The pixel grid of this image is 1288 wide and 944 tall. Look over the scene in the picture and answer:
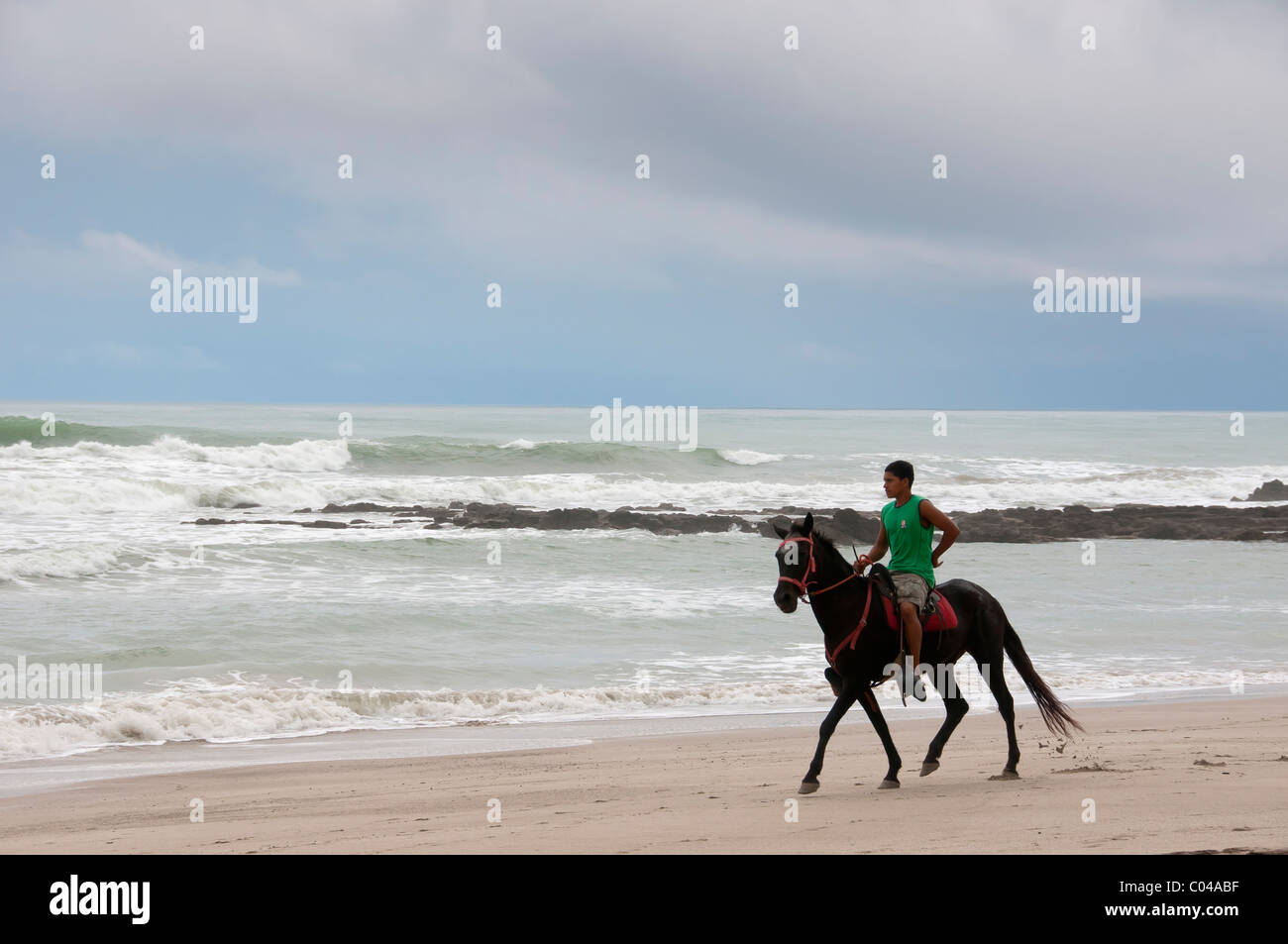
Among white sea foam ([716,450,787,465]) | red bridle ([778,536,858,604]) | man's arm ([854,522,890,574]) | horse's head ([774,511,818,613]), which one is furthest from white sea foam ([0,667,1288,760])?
white sea foam ([716,450,787,465])

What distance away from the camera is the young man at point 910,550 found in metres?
7.22

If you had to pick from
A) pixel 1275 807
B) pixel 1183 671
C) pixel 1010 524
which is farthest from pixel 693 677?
pixel 1010 524

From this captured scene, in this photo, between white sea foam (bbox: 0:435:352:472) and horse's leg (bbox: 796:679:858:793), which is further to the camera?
white sea foam (bbox: 0:435:352:472)

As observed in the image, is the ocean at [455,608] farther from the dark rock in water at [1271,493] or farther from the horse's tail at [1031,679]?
the horse's tail at [1031,679]

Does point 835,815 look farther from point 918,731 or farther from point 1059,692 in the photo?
point 1059,692

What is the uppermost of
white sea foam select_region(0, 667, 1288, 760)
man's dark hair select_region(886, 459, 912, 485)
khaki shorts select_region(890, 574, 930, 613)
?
man's dark hair select_region(886, 459, 912, 485)

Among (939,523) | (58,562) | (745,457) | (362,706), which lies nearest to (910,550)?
(939,523)

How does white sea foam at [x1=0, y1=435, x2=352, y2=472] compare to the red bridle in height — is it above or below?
above

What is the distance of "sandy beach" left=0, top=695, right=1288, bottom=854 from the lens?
5.54m

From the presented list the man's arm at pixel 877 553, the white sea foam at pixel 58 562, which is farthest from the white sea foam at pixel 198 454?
the man's arm at pixel 877 553

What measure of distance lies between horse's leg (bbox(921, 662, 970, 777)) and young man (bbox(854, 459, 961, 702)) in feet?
0.61

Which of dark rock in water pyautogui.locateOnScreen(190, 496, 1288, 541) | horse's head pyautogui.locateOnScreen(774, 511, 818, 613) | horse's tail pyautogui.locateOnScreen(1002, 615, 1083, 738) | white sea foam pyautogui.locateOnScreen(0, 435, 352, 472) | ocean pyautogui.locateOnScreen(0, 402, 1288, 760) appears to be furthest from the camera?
white sea foam pyautogui.locateOnScreen(0, 435, 352, 472)

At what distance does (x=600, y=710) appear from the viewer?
12469 mm

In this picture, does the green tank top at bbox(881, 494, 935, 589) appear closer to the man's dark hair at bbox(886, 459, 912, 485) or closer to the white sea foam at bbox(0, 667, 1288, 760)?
the man's dark hair at bbox(886, 459, 912, 485)
